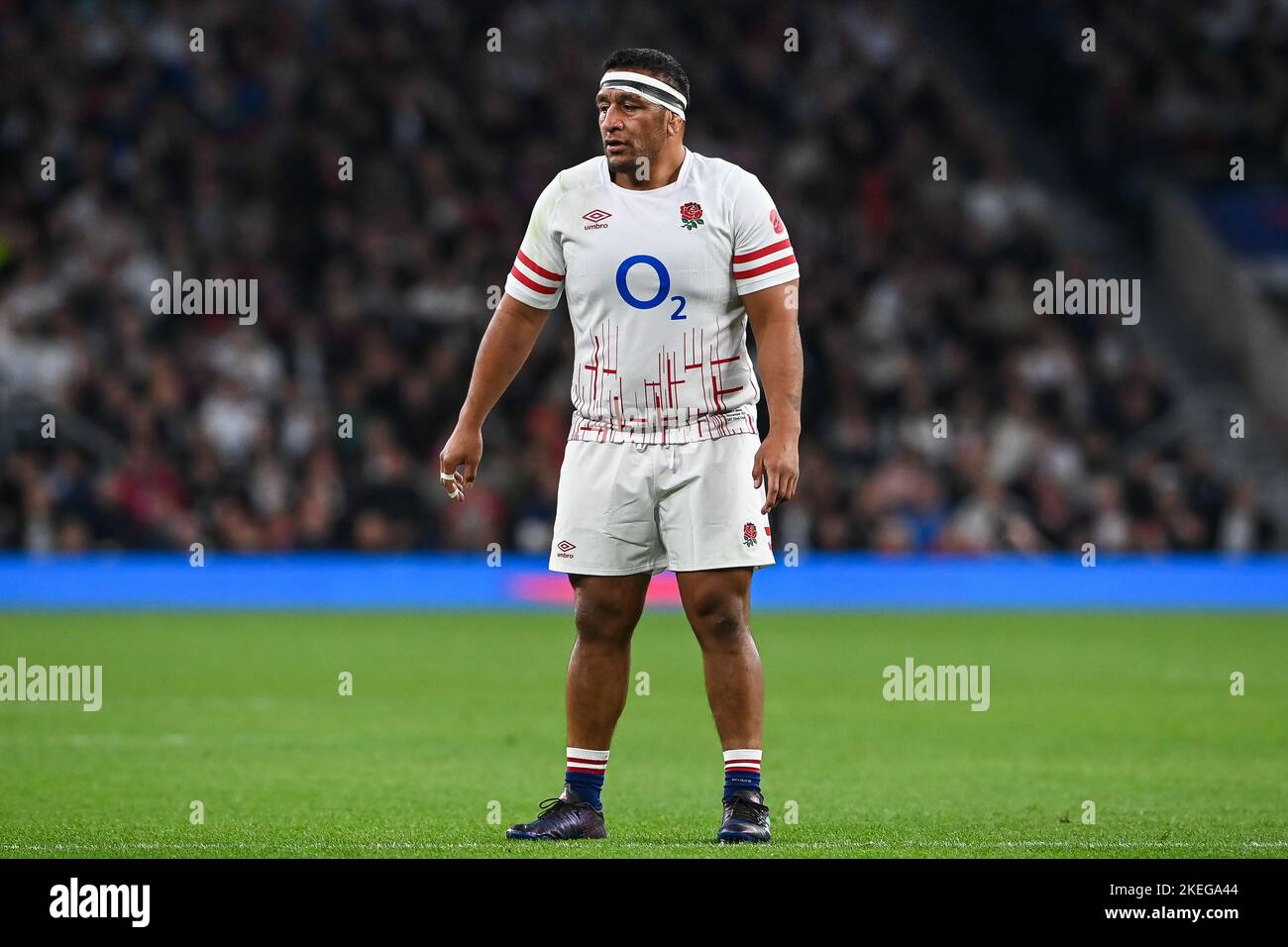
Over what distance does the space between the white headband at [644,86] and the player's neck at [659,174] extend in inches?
6.3

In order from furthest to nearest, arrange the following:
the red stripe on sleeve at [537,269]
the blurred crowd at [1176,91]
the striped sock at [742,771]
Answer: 1. the blurred crowd at [1176,91]
2. the red stripe on sleeve at [537,269]
3. the striped sock at [742,771]

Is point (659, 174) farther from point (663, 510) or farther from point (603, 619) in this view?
point (603, 619)

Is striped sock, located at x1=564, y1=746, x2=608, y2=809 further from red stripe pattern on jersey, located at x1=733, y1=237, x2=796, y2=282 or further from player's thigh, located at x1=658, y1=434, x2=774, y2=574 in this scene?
red stripe pattern on jersey, located at x1=733, y1=237, x2=796, y2=282

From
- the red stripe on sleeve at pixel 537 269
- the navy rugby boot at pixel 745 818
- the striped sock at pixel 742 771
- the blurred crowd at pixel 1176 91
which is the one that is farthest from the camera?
the blurred crowd at pixel 1176 91

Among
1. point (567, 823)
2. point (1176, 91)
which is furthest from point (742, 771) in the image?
point (1176, 91)

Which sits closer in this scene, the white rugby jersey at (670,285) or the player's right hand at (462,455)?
the white rugby jersey at (670,285)

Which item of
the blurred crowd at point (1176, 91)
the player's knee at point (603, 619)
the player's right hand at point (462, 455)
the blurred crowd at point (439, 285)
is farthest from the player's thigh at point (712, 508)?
the blurred crowd at point (1176, 91)

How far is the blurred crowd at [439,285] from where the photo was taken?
21.1m

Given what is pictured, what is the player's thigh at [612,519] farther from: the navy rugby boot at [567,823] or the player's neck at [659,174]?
the player's neck at [659,174]

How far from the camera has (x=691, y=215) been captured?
695 centimetres

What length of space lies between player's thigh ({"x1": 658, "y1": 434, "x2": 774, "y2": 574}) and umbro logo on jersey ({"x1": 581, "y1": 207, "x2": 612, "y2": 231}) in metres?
0.82

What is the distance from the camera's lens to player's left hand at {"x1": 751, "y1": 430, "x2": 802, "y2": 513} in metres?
6.80
